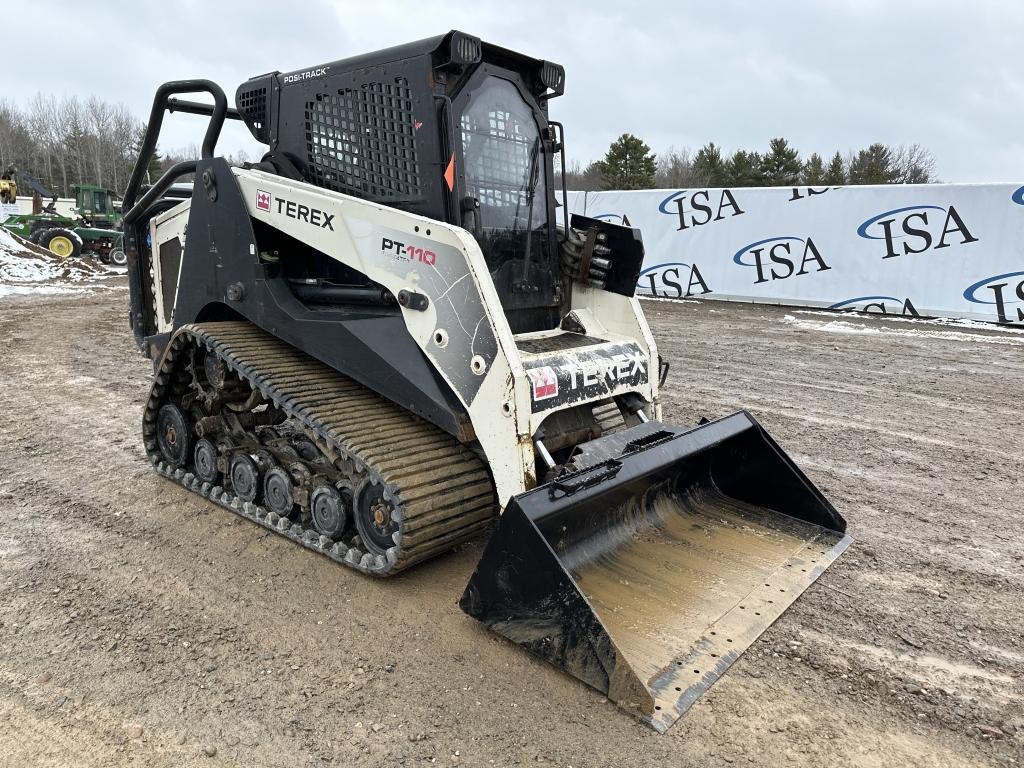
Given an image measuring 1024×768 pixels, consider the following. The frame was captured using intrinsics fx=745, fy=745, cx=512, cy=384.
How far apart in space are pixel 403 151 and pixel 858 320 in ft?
38.9

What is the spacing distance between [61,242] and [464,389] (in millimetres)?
22835

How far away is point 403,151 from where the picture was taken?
3781 millimetres

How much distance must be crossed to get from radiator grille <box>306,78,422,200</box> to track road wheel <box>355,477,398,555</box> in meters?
1.49

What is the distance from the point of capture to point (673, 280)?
16.9 metres

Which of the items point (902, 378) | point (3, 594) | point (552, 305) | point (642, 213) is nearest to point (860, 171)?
point (642, 213)

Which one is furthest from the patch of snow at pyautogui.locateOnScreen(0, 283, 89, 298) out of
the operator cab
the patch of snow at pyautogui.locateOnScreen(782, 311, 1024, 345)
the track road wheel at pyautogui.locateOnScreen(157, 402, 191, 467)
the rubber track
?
the patch of snow at pyautogui.locateOnScreen(782, 311, 1024, 345)

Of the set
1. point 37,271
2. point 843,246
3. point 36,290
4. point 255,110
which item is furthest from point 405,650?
point 37,271

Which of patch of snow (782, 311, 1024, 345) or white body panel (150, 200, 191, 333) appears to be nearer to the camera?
white body panel (150, 200, 191, 333)

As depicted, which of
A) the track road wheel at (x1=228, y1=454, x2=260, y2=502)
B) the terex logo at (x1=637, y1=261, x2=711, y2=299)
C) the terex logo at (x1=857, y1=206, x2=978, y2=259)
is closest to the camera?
the track road wheel at (x1=228, y1=454, x2=260, y2=502)

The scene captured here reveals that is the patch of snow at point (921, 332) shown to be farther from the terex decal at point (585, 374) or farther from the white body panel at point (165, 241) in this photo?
the white body panel at point (165, 241)

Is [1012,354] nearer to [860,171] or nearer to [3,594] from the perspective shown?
[3,594]

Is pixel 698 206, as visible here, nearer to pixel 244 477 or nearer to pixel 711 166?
pixel 244 477

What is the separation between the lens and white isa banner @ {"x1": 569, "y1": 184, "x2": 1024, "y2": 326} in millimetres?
12898

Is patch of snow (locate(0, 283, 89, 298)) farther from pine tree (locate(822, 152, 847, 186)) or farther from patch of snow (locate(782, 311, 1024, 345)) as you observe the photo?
pine tree (locate(822, 152, 847, 186))
